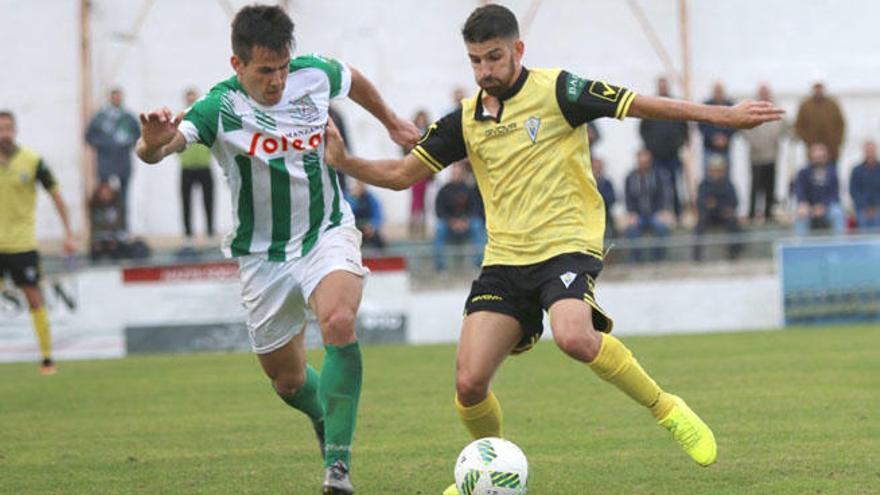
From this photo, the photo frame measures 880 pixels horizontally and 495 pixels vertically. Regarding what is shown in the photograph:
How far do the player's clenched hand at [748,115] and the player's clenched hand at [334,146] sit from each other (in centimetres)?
188

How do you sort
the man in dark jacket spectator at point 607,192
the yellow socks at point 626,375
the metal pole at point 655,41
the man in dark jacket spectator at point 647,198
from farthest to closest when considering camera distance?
the metal pole at point 655,41 → the man in dark jacket spectator at point 647,198 → the man in dark jacket spectator at point 607,192 → the yellow socks at point 626,375

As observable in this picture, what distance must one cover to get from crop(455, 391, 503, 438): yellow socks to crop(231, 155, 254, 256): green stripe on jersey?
144 centimetres

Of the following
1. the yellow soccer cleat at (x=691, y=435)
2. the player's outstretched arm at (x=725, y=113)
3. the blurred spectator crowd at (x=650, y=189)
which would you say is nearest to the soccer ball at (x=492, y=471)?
the yellow soccer cleat at (x=691, y=435)

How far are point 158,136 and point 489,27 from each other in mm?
1664

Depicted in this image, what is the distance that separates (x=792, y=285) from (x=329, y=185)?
13669mm

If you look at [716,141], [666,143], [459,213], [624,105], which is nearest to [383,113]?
[624,105]

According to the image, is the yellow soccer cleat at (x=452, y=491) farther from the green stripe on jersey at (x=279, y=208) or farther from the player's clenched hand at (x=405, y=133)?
the player's clenched hand at (x=405, y=133)

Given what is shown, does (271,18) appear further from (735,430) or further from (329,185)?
(735,430)

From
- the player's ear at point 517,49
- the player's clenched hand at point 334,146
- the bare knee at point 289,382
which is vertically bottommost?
the bare knee at point 289,382

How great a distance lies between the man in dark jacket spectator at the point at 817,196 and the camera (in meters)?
22.2

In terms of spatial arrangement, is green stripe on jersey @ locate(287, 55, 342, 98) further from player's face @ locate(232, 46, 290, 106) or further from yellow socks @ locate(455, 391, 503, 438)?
yellow socks @ locate(455, 391, 503, 438)

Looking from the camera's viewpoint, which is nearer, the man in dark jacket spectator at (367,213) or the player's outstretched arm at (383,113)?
the player's outstretched arm at (383,113)

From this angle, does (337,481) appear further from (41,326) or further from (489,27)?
(41,326)

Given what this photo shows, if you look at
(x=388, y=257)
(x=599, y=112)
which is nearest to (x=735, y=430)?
(x=599, y=112)
